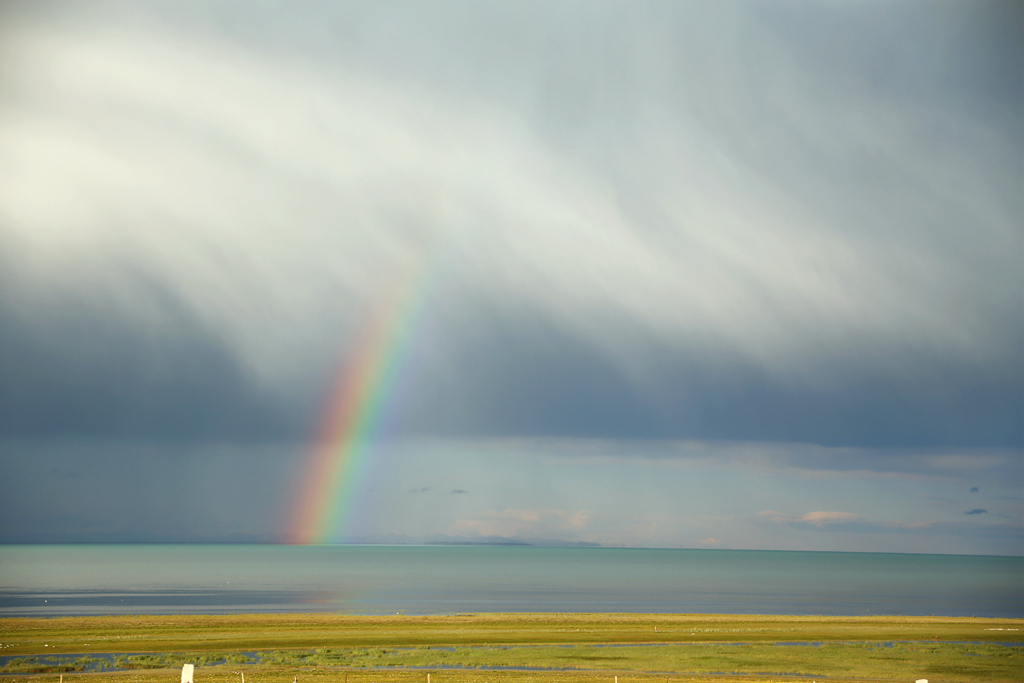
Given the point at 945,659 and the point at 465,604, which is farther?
the point at 465,604

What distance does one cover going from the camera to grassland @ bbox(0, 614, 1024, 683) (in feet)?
174

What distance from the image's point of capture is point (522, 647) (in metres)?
66.0

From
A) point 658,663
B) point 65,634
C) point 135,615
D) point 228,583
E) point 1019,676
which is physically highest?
point 228,583

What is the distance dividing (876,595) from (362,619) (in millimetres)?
98569

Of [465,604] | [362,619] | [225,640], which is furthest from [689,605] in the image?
[225,640]

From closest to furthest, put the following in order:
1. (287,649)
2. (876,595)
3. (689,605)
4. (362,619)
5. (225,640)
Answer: (287,649)
(225,640)
(362,619)
(689,605)
(876,595)

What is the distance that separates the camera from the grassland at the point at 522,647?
174 feet

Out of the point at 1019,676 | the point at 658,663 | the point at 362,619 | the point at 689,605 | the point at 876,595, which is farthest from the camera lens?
the point at 876,595

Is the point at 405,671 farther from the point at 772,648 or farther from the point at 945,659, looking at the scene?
the point at 945,659

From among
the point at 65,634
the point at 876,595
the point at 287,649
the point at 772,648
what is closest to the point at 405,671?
the point at 287,649

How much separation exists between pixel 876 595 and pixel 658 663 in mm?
103597

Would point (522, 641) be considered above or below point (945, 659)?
above

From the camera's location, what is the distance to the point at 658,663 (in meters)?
57.5

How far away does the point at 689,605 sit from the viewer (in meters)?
113
